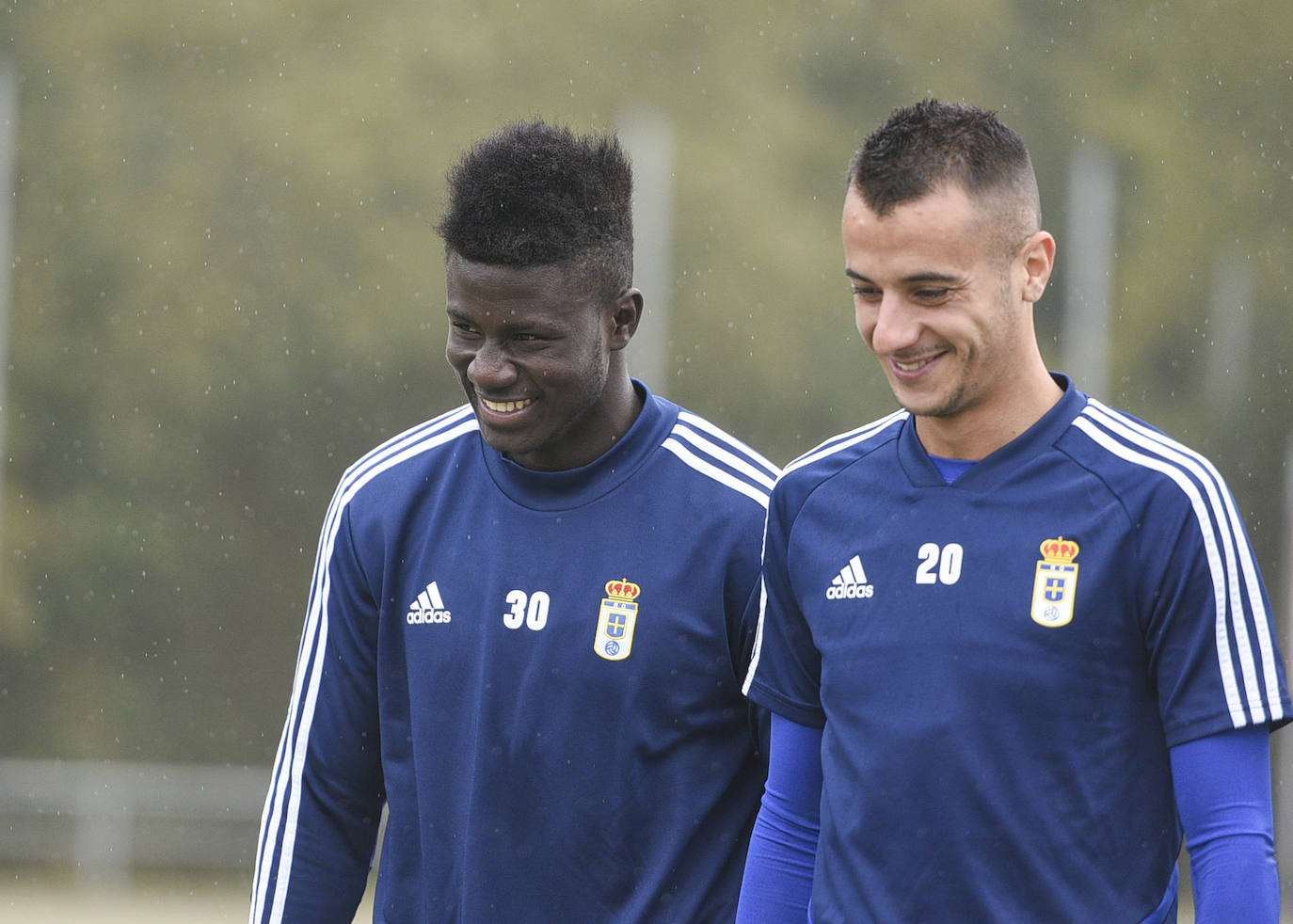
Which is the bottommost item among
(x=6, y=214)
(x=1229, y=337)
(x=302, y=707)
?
(x=302, y=707)

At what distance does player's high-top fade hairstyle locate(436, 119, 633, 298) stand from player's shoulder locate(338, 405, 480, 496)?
0.37 metres

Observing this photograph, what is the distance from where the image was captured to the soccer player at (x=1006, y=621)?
244cm

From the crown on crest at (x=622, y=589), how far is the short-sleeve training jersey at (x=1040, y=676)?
0.46 meters

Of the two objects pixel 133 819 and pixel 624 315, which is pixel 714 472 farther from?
pixel 133 819

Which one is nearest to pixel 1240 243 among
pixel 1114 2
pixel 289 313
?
pixel 1114 2

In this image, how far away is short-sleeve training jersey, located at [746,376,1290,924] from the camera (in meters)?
2.45

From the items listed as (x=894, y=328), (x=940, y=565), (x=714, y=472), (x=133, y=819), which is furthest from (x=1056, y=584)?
(x=133, y=819)

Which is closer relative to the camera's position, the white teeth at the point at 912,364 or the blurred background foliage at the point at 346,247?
the white teeth at the point at 912,364

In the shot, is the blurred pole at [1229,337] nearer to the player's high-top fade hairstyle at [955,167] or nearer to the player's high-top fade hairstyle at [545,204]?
the player's high-top fade hairstyle at [545,204]

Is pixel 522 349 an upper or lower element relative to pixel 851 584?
upper

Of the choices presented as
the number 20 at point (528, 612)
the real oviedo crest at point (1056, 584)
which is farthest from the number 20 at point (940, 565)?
the number 20 at point (528, 612)

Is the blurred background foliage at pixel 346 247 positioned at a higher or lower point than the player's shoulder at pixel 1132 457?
higher

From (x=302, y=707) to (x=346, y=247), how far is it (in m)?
17.7

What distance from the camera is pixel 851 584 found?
2.71m
